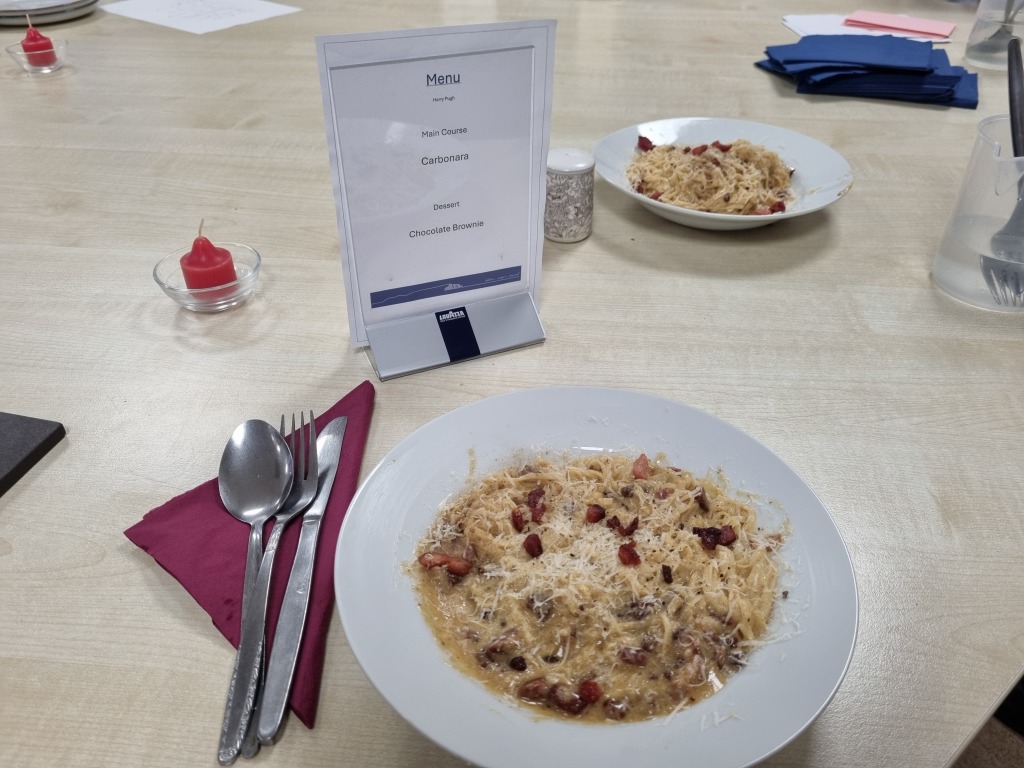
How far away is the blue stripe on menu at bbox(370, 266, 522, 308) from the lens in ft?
3.50

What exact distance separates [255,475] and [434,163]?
0.42 m

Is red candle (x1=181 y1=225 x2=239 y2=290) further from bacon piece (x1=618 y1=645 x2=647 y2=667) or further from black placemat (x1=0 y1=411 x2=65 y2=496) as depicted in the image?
bacon piece (x1=618 y1=645 x2=647 y2=667)

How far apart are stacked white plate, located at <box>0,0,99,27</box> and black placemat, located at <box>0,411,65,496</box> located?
1.88m

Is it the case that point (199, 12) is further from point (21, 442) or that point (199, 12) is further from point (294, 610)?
point (294, 610)

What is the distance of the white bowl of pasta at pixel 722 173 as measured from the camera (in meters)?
1.34

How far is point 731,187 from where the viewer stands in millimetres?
1369

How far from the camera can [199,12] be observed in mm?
2453

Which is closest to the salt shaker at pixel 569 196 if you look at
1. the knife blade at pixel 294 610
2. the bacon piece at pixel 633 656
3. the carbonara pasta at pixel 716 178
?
the carbonara pasta at pixel 716 178

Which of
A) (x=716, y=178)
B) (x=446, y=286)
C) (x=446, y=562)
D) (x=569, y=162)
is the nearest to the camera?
(x=446, y=562)

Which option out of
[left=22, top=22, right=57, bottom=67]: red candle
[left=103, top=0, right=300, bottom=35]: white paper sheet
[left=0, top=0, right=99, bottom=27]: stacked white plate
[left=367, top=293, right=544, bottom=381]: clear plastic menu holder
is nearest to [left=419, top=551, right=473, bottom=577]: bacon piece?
[left=367, top=293, right=544, bottom=381]: clear plastic menu holder

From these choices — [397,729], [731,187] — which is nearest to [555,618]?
[397,729]

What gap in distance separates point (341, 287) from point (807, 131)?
1.12 meters

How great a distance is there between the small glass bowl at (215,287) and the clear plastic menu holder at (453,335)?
241 millimetres

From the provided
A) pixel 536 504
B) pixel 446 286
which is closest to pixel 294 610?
pixel 536 504
